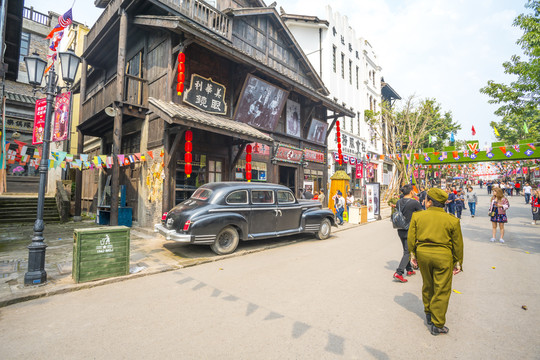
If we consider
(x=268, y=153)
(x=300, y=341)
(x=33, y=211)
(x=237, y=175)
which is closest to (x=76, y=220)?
(x=33, y=211)

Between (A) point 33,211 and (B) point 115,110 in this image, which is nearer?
(B) point 115,110

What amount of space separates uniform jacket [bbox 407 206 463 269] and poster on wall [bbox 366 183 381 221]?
11.4 meters

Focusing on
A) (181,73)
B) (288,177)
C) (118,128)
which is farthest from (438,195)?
(288,177)

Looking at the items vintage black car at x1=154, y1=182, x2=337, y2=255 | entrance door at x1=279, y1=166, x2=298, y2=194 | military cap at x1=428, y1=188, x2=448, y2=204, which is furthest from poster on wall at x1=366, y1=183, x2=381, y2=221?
military cap at x1=428, y1=188, x2=448, y2=204

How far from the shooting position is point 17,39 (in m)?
9.96

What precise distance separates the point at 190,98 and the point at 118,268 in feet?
22.7

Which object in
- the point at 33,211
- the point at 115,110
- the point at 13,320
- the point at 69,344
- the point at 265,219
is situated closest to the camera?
the point at 69,344

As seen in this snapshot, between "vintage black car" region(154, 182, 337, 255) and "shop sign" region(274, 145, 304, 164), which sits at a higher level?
"shop sign" region(274, 145, 304, 164)

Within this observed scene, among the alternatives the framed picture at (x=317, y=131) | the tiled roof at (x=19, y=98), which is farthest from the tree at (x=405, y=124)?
the tiled roof at (x=19, y=98)

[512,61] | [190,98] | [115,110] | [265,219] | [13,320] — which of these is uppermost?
[512,61]

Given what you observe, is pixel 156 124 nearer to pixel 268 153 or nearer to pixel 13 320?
pixel 268 153

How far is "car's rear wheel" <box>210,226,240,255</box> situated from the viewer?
270 inches

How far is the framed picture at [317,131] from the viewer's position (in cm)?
1669

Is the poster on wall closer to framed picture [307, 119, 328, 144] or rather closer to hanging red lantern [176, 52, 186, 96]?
framed picture [307, 119, 328, 144]
